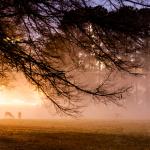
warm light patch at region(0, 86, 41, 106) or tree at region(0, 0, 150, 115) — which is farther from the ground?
warm light patch at region(0, 86, 41, 106)

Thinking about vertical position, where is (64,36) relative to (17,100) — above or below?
below

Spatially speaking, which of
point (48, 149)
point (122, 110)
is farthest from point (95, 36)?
point (122, 110)

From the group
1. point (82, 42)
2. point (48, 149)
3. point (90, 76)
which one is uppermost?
point (90, 76)

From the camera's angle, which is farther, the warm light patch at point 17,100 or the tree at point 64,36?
the warm light patch at point 17,100

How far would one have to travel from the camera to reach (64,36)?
56.5ft

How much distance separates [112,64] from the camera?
17.3 meters

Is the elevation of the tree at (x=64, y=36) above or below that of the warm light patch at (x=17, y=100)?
below

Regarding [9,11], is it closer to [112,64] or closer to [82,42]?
[82,42]

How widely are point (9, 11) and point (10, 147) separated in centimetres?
441

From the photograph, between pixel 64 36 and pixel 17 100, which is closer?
pixel 64 36

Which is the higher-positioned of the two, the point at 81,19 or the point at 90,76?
the point at 90,76

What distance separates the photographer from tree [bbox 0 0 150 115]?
1525 centimetres

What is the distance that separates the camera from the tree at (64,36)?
50.0 feet

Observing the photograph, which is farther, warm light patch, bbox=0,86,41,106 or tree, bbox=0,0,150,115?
warm light patch, bbox=0,86,41,106
